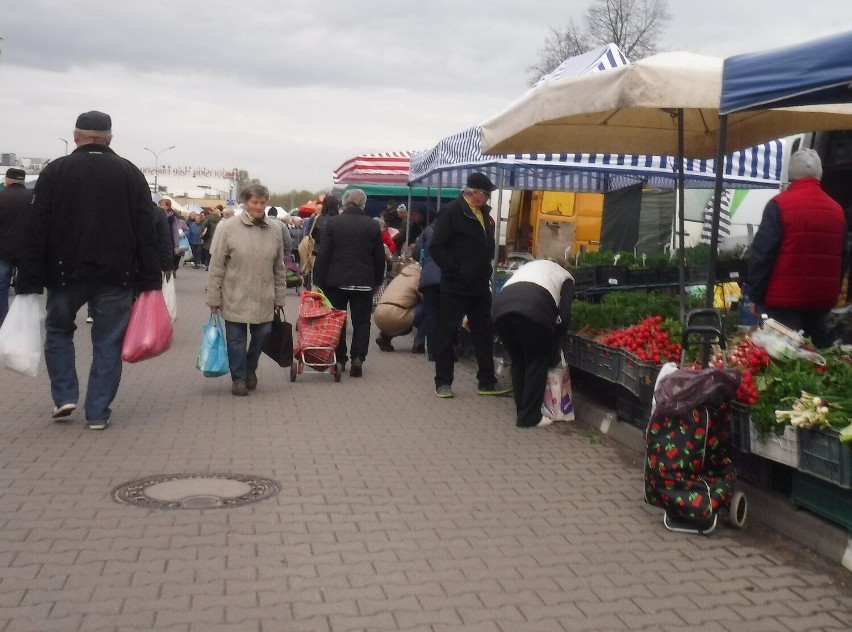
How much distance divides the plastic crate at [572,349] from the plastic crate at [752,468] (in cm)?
256

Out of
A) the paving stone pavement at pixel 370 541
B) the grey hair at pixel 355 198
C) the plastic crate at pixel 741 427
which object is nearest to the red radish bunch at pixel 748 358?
the plastic crate at pixel 741 427

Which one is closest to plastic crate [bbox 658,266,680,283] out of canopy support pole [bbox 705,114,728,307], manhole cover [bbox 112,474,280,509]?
canopy support pole [bbox 705,114,728,307]

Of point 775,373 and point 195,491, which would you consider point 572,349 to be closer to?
point 775,373

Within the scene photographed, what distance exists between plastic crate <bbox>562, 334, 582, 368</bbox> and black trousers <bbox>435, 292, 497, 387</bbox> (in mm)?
867

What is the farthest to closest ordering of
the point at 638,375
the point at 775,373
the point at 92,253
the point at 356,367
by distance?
the point at 356,367
the point at 92,253
the point at 638,375
the point at 775,373

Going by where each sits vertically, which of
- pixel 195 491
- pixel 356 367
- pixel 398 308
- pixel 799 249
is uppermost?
pixel 799 249

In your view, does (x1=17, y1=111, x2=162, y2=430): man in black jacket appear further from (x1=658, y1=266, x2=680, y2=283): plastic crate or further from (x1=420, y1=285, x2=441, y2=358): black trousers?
(x1=658, y1=266, x2=680, y2=283): plastic crate

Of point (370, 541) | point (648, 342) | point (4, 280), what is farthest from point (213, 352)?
point (370, 541)

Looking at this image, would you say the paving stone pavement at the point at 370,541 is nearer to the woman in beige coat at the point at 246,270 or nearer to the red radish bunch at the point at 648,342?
the red radish bunch at the point at 648,342

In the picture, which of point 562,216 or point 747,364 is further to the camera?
point 562,216

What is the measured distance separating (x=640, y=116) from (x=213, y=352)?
14.5 ft

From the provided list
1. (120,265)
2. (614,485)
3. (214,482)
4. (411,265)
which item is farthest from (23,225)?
(411,265)

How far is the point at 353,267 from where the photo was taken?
10.8 m

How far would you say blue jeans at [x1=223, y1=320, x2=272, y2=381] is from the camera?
9.39 meters
